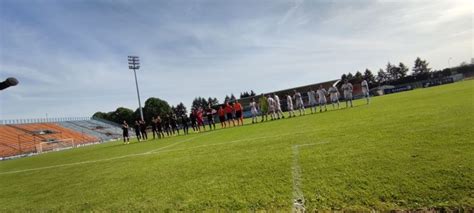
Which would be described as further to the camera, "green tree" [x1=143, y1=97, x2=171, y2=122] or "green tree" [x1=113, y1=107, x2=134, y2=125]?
"green tree" [x1=113, y1=107, x2=134, y2=125]

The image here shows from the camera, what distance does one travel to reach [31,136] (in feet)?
174

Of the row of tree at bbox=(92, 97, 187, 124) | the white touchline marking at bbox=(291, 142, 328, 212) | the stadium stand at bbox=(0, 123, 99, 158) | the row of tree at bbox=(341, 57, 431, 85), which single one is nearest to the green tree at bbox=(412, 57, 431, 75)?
the row of tree at bbox=(341, 57, 431, 85)

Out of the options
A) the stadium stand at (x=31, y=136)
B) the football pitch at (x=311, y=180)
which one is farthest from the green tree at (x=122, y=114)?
the football pitch at (x=311, y=180)

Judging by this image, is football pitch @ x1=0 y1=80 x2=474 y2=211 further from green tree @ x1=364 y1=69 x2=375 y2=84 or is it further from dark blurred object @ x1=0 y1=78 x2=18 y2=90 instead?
green tree @ x1=364 y1=69 x2=375 y2=84

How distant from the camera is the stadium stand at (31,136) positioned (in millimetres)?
43378

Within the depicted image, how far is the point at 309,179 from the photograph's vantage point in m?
4.75

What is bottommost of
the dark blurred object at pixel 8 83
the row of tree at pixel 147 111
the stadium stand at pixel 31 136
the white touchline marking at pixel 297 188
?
the white touchline marking at pixel 297 188

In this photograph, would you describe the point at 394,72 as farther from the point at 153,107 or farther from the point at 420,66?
the point at 153,107

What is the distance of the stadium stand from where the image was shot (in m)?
43.4

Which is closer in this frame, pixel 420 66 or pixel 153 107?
pixel 153 107

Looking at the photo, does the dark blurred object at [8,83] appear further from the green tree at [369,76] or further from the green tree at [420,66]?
the green tree at [420,66]

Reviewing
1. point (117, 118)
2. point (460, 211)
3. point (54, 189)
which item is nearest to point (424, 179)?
point (460, 211)

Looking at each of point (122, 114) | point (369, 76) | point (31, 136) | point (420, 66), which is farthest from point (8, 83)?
point (420, 66)

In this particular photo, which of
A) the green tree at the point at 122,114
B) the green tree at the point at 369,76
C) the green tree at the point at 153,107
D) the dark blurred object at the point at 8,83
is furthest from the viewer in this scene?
the green tree at the point at 369,76
